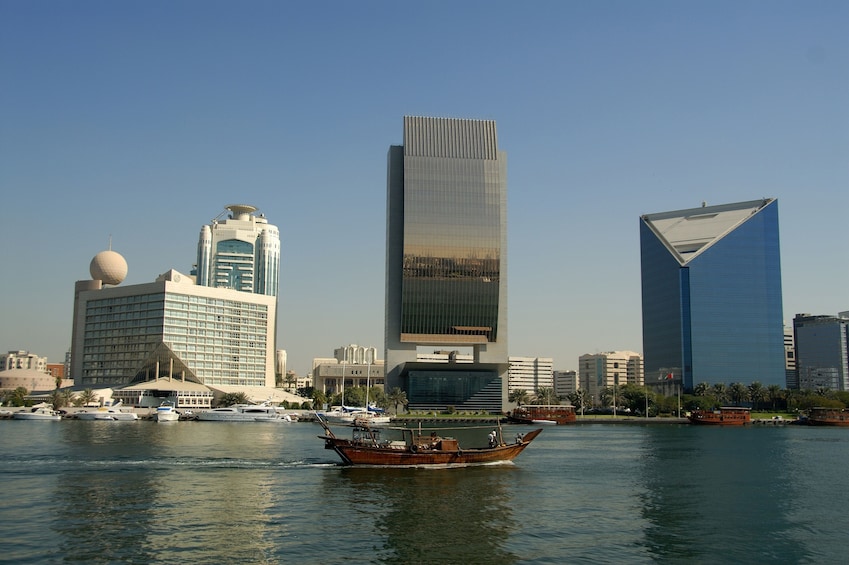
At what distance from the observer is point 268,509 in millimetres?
61469

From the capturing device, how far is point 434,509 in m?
62.7

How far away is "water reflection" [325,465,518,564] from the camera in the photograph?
4875 centimetres

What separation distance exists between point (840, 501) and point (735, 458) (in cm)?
3900

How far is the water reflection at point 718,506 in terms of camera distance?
5047 centimetres

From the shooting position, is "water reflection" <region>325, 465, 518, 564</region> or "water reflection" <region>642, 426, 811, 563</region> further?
"water reflection" <region>642, 426, 811, 563</region>

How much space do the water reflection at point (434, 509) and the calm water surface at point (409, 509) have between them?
183 millimetres

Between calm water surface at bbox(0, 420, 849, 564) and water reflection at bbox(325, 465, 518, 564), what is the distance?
0.18m

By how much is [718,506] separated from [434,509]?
→ 2417 centimetres

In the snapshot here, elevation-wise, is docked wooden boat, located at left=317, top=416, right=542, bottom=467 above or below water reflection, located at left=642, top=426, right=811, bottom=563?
above

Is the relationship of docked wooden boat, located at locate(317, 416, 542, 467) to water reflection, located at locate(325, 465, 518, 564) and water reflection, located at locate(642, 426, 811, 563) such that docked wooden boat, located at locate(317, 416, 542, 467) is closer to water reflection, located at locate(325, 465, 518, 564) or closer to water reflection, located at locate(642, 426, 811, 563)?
water reflection, located at locate(325, 465, 518, 564)

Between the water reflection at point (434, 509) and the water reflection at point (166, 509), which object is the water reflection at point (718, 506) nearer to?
the water reflection at point (434, 509)

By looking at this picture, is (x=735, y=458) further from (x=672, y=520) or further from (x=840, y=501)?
(x=672, y=520)

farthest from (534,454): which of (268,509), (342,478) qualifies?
(268,509)

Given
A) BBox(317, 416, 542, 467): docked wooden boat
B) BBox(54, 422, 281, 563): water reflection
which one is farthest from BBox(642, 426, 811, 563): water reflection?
BBox(54, 422, 281, 563): water reflection
